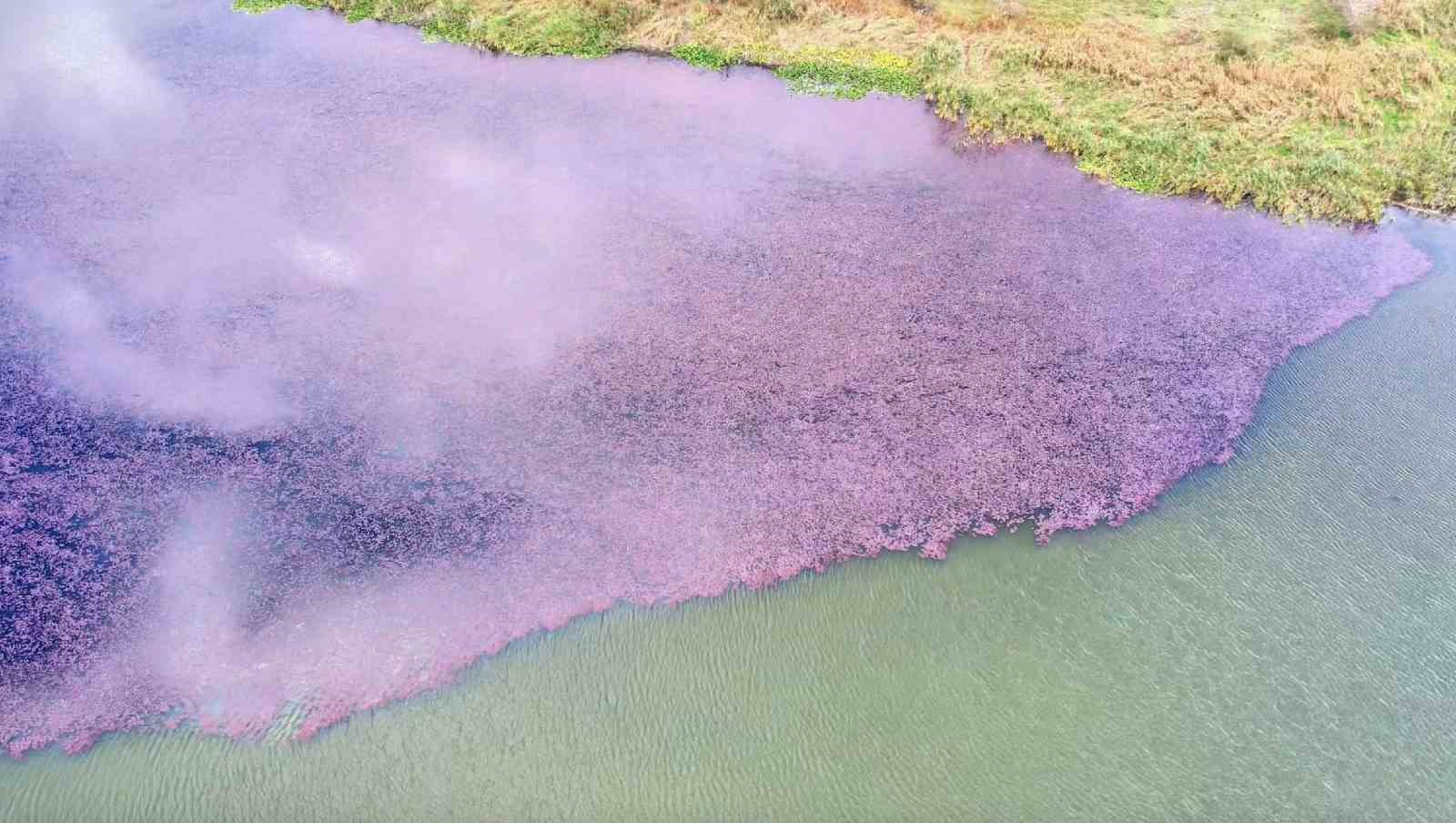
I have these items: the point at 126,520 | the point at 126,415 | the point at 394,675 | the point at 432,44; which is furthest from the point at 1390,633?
the point at 432,44

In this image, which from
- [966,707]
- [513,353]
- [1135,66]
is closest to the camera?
[966,707]

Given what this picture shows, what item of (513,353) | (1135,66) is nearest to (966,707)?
(513,353)

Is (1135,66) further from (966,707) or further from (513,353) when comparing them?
(966,707)

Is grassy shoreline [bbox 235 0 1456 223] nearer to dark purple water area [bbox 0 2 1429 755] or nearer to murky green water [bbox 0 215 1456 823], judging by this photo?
dark purple water area [bbox 0 2 1429 755]

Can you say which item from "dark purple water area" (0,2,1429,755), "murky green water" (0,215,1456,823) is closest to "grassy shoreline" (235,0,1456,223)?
"dark purple water area" (0,2,1429,755)

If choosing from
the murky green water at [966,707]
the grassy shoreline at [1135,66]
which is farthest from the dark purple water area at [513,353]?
the grassy shoreline at [1135,66]

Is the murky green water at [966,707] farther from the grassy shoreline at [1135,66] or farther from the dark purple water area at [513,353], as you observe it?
the grassy shoreline at [1135,66]
